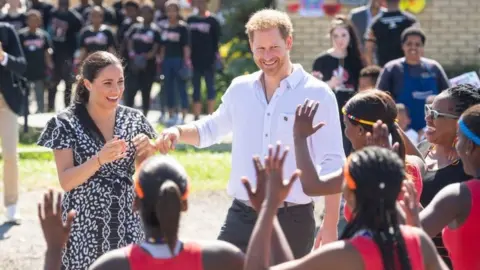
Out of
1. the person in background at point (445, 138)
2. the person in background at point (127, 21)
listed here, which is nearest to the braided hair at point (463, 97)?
the person in background at point (445, 138)

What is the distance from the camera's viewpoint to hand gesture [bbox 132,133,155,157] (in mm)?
5602

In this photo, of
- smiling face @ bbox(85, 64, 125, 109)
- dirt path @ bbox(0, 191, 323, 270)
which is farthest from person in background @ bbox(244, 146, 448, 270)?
dirt path @ bbox(0, 191, 323, 270)

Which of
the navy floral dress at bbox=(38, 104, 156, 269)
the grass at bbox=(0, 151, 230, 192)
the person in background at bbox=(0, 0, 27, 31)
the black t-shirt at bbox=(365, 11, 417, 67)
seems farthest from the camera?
the person in background at bbox=(0, 0, 27, 31)

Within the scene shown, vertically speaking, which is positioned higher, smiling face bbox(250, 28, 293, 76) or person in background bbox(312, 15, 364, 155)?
smiling face bbox(250, 28, 293, 76)

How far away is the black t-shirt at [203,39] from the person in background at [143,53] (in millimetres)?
614

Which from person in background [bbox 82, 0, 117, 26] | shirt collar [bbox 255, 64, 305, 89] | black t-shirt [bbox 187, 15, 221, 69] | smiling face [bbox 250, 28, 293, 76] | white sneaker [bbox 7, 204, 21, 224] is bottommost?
white sneaker [bbox 7, 204, 21, 224]

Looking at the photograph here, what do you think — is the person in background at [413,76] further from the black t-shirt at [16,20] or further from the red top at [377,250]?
the black t-shirt at [16,20]

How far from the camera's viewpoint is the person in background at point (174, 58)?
678 inches

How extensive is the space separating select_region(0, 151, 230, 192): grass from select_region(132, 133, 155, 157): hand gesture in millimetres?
6325

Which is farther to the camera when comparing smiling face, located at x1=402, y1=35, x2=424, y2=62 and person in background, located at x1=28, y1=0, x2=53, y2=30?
person in background, located at x1=28, y1=0, x2=53, y2=30

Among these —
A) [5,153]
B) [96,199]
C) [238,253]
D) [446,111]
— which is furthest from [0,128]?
[238,253]

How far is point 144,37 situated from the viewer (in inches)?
684

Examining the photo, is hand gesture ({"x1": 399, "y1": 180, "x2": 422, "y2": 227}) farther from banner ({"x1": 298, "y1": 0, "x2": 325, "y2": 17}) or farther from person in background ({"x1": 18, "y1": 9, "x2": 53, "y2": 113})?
banner ({"x1": 298, "y1": 0, "x2": 325, "y2": 17})

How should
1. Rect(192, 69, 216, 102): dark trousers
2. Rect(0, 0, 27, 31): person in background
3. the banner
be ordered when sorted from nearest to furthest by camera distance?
1. Rect(0, 0, 27, 31): person in background
2. Rect(192, 69, 216, 102): dark trousers
3. the banner
